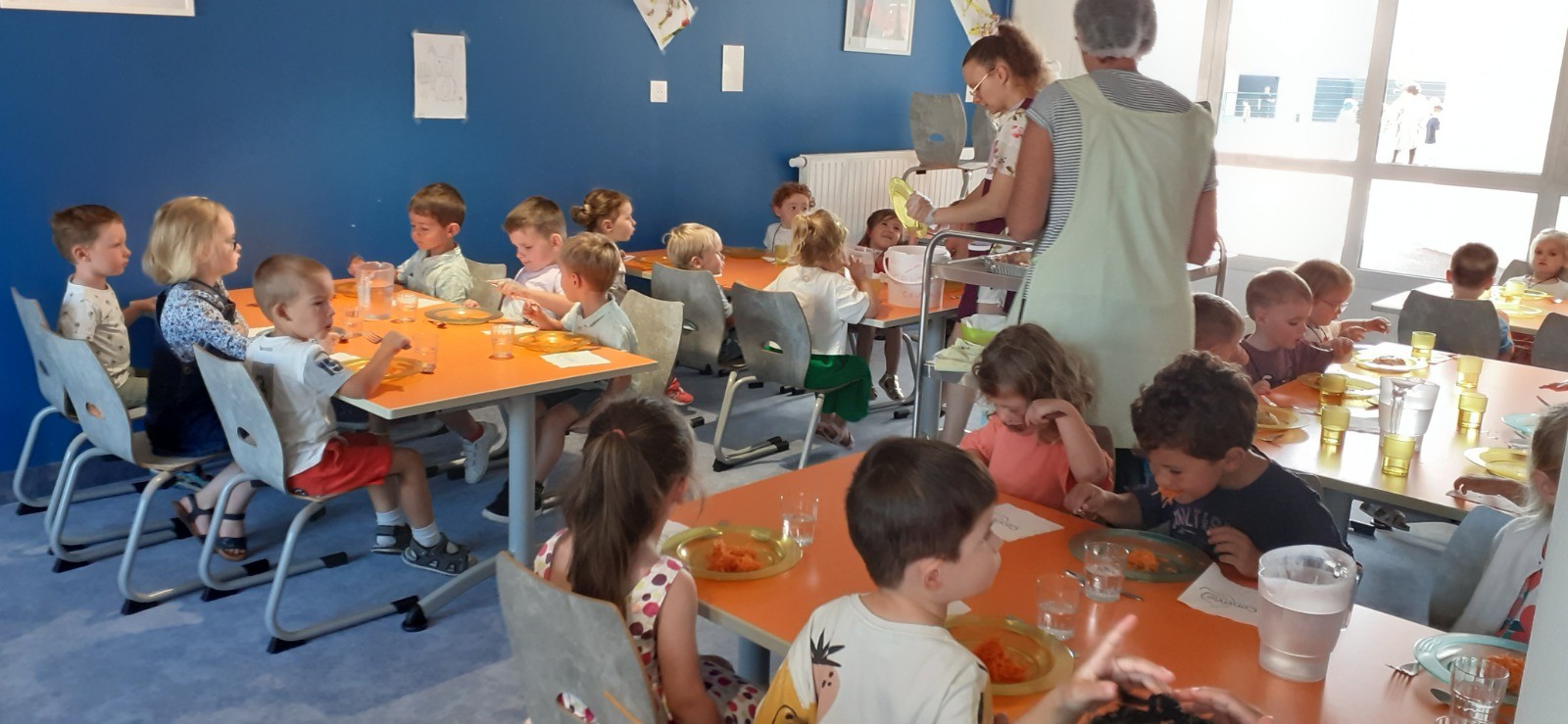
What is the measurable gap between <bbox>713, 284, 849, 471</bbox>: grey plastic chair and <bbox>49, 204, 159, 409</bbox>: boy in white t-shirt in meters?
1.96

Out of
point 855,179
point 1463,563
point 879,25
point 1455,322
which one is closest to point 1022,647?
point 1463,563

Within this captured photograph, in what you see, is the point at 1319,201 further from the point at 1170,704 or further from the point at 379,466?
the point at 1170,704

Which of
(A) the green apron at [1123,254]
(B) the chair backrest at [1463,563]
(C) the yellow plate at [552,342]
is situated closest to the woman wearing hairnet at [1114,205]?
(A) the green apron at [1123,254]

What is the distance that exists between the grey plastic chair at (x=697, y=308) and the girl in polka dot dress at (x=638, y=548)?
2549mm

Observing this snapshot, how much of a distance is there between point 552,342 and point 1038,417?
5.67 ft

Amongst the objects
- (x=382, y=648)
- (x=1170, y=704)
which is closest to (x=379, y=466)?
(x=382, y=648)

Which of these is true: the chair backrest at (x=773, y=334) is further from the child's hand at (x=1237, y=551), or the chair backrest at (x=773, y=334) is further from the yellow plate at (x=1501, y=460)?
the child's hand at (x=1237, y=551)

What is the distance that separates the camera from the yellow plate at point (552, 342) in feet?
11.6

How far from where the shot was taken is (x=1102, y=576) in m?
1.81

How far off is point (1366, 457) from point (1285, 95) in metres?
5.26

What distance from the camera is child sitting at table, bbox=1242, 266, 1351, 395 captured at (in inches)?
137

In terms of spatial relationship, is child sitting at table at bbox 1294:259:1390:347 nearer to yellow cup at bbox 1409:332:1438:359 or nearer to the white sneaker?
yellow cup at bbox 1409:332:1438:359

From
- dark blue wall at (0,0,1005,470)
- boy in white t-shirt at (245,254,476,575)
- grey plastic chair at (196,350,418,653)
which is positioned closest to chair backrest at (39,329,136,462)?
grey plastic chair at (196,350,418,653)

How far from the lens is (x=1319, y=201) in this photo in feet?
23.7
